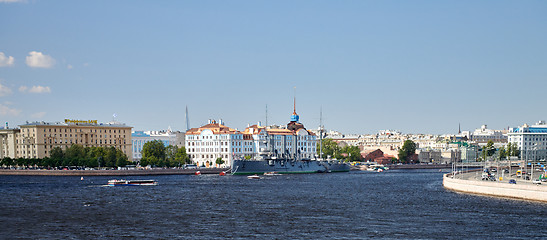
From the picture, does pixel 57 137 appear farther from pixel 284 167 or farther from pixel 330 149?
pixel 330 149

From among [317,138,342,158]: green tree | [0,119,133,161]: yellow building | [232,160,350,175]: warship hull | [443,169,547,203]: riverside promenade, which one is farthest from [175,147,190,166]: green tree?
[443,169,547,203]: riverside promenade

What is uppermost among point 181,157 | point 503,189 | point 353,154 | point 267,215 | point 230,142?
point 230,142

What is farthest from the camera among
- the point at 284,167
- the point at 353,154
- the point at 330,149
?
the point at 353,154

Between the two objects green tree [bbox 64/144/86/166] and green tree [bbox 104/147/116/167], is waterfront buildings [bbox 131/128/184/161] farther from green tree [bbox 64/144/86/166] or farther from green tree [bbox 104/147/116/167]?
green tree [bbox 104/147/116/167]

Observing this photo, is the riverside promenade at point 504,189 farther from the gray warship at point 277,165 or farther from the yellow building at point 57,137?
the yellow building at point 57,137

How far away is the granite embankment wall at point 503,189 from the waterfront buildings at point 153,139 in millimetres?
117276

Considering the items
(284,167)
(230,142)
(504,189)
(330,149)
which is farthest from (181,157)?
(504,189)

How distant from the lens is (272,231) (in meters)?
42.6

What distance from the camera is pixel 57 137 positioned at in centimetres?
14825

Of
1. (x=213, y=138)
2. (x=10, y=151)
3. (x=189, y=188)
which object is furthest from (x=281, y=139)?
(x=189, y=188)

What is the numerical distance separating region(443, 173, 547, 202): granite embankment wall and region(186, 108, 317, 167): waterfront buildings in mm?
74535

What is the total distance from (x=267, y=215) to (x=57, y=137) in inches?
4280

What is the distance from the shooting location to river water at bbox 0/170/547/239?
137 ft

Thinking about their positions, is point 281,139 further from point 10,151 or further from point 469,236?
point 469,236
